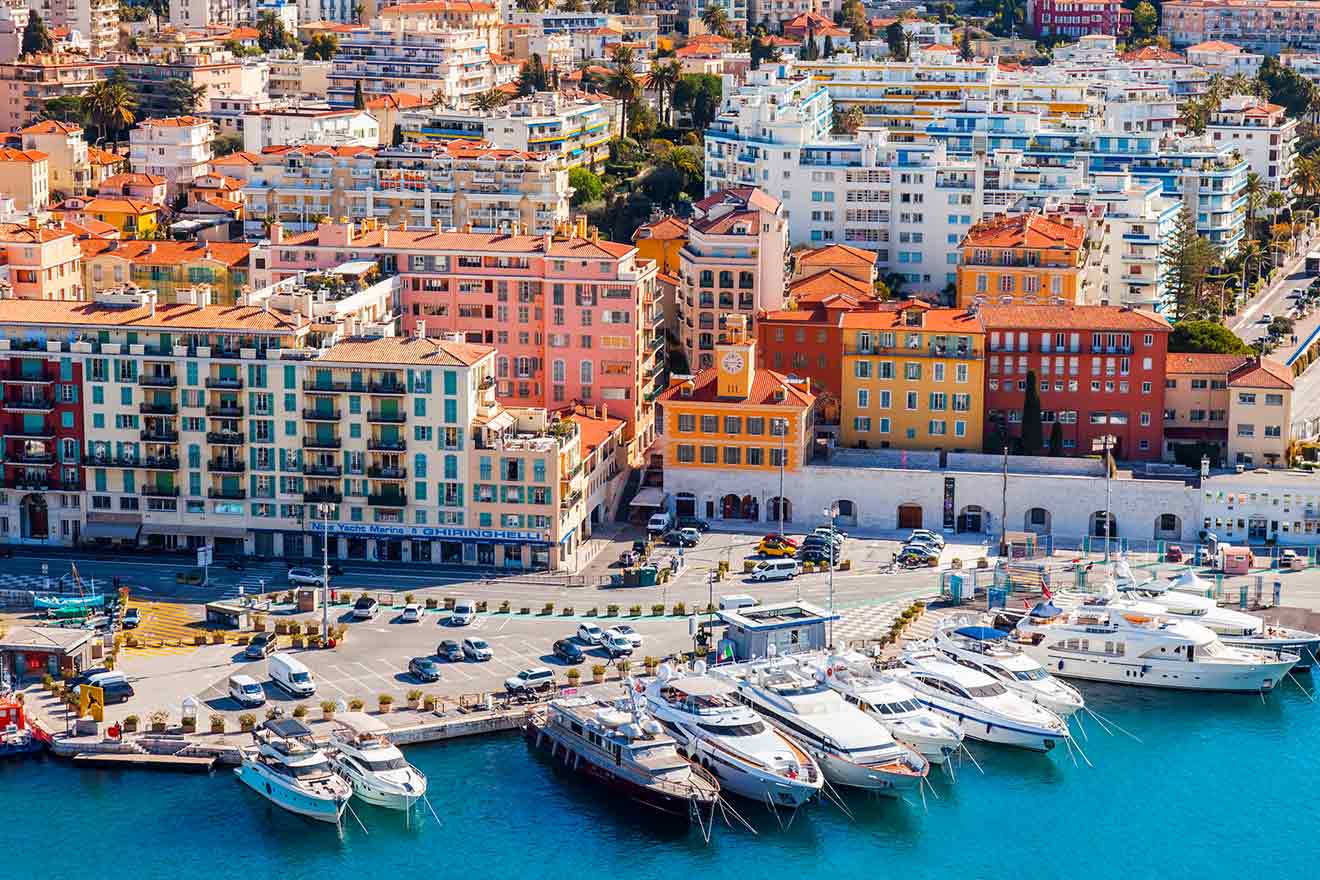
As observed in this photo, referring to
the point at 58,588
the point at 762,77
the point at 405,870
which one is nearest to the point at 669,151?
the point at 762,77

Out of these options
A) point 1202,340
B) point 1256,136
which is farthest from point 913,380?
point 1256,136

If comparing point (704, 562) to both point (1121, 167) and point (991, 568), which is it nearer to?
point (991, 568)

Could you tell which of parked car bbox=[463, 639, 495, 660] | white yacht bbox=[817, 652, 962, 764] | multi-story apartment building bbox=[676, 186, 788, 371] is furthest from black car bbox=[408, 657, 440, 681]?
multi-story apartment building bbox=[676, 186, 788, 371]

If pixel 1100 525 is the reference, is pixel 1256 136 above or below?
above

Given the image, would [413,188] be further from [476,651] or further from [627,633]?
[476,651]

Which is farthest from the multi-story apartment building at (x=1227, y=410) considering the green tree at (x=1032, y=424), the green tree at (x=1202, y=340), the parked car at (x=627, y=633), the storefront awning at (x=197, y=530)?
the storefront awning at (x=197, y=530)

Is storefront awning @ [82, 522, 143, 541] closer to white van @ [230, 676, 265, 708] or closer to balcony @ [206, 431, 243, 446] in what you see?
balcony @ [206, 431, 243, 446]

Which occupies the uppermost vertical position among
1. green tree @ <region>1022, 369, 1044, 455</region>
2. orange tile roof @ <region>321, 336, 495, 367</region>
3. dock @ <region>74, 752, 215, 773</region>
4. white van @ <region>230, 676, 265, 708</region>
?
orange tile roof @ <region>321, 336, 495, 367</region>
